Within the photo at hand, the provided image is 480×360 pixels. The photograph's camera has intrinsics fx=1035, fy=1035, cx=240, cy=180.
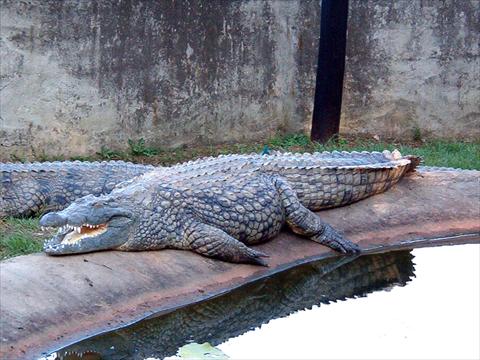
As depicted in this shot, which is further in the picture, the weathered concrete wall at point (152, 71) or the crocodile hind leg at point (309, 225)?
the weathered concrete wall at point (152, 71)

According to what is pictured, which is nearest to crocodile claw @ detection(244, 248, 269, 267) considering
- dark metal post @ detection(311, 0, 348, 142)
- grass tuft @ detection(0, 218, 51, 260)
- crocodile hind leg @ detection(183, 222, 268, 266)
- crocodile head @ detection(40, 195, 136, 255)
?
crocodile hind leg @ detection(183, 222, 268, 266)

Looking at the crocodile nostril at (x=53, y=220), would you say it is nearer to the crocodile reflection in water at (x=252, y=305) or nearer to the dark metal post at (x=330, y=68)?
the crocodile reflection in water at (x=252, y=305)

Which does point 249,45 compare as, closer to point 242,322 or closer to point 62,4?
point 62,4

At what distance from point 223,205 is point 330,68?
3520 millimetres

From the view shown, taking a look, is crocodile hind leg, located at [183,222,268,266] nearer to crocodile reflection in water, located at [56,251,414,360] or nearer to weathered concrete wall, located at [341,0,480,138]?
crocodile reflection in water, located at [56,251,414,360]

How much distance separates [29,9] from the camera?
8.52 meters

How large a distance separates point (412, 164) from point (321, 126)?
93.7 inches

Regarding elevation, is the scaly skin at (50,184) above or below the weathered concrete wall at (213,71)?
below

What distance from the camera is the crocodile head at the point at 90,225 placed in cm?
553

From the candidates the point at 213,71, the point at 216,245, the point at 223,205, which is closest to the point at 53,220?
the point at 216,245

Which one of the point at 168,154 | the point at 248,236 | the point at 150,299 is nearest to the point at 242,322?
the point at 150,299

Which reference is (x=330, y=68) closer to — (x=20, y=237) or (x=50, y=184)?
(x=50, y=184)

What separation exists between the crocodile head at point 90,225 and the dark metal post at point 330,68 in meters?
3.89

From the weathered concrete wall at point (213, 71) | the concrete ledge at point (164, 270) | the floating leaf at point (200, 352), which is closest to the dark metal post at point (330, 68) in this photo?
the weathered concrete wall at point (213, 71)
